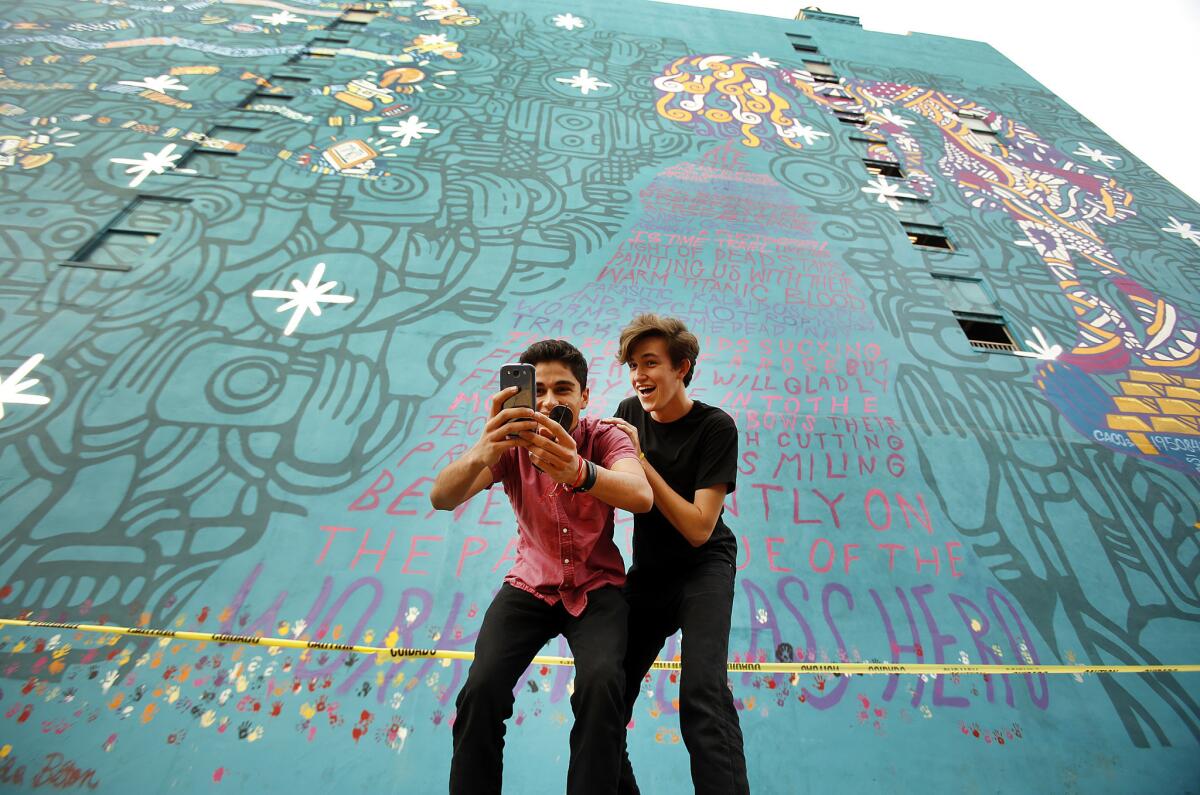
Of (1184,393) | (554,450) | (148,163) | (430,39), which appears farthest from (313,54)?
(1184,393)

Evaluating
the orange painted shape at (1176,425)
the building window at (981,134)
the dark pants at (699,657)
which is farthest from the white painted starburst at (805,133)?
the dark pants at (699,657)

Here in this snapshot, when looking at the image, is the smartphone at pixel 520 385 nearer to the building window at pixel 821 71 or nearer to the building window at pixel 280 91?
the building window at pixel 280 91

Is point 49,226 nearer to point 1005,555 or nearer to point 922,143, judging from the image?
point 1005,555

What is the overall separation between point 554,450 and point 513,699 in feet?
2.19

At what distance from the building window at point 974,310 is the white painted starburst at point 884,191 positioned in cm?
139

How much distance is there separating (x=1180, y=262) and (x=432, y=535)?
374 inches

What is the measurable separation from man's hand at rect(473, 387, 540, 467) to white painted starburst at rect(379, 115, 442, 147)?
614 cm

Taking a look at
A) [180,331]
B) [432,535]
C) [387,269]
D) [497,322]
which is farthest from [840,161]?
[180,331]

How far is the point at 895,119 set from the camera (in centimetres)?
830

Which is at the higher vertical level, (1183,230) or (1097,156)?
(1097,156)

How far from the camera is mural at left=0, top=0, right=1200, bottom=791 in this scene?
108 inches

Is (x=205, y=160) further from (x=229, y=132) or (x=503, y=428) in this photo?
(x=503, y=428)

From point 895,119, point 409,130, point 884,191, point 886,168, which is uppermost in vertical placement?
point 895,119

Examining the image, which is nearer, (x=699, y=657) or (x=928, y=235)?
(x=699, y=657)
